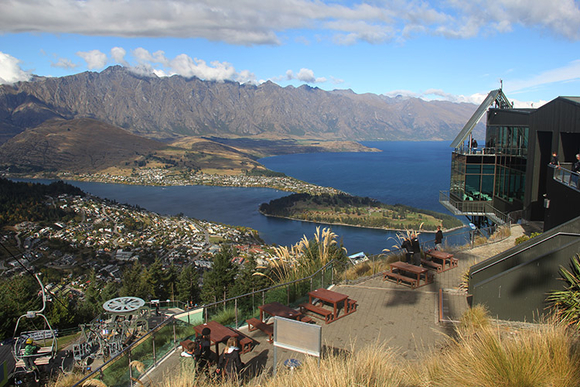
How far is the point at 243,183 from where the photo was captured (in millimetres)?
147125

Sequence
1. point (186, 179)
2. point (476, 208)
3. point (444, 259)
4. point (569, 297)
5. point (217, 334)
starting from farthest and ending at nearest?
point (186, 179), point (476, 208), point (444, 259), point (569, 297), point (217, 334)

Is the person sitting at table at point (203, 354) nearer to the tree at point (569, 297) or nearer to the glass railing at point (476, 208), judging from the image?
the tree at point (569, 297)

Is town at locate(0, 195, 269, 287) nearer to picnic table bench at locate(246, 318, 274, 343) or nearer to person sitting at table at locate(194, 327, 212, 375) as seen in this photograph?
picnic table bench at locate(246, 318, 274, 343)

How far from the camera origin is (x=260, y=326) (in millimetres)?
7551

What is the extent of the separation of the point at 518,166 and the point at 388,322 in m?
14.7

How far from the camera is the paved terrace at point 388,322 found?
6.70 meters

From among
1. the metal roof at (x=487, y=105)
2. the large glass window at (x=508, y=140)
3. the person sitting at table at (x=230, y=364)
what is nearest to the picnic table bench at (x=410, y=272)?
the person sitting at table at (x=230, y=364)

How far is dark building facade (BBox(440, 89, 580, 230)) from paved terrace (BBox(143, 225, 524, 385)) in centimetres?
440

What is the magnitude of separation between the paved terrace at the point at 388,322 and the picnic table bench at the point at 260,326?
13 cm

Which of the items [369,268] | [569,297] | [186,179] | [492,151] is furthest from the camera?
[186,179]

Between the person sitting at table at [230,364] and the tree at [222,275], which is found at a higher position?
the person sitting at table at [230,364]

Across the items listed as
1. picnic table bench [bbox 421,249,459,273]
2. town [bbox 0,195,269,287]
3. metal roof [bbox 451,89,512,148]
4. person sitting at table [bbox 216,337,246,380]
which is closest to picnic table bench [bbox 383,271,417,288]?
picnic table bench [bbox 421,249,459,273]

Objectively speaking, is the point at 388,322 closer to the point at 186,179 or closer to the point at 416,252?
the point at 416,252

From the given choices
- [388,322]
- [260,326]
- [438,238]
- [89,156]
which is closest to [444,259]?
[438,238]
